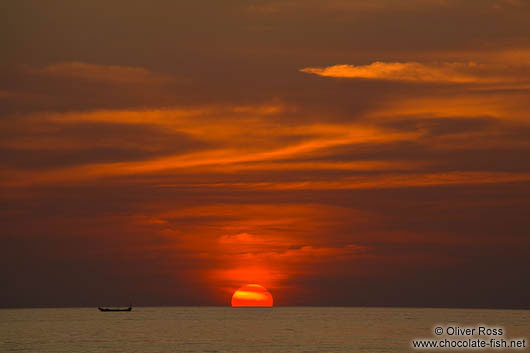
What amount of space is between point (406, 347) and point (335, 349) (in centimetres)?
2196

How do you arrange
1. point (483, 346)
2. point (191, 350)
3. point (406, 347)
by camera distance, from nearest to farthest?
point (191, 350)
point (406, 347)
point (483, 346)

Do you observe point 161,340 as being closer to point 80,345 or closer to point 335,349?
point 80,345

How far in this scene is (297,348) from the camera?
6471 inches

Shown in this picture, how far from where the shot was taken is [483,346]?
18838 centimetres

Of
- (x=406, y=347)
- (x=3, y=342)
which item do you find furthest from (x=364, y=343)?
(x=3, y=342)

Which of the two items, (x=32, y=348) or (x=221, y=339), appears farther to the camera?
(x=221, y=339)

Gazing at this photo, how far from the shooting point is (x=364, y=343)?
183 meters

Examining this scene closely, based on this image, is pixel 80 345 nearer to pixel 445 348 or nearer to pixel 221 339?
pixel 221 339

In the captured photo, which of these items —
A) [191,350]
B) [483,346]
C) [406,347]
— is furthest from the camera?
[483,346]

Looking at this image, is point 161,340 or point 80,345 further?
point 161,340

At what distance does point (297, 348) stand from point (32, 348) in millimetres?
56791

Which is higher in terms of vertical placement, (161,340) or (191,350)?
(161,340)

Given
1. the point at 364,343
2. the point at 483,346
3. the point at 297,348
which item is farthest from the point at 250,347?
the point at 483,346

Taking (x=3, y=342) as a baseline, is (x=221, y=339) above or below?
above
